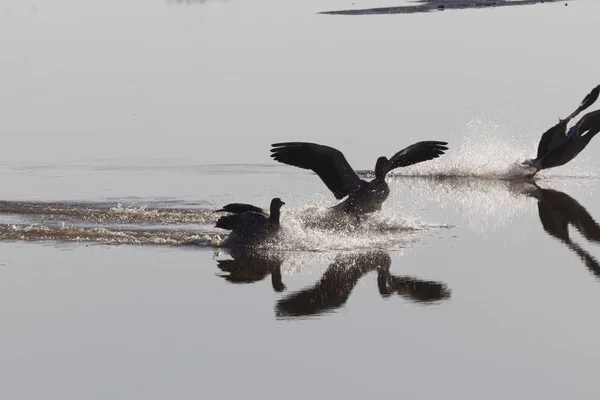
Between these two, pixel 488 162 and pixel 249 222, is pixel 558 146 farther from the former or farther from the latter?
pixel 249 222

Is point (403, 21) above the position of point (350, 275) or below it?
above

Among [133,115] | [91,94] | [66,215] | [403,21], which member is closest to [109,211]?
[66,215]

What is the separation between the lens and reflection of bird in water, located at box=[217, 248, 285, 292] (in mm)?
15502

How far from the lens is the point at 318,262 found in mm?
16406

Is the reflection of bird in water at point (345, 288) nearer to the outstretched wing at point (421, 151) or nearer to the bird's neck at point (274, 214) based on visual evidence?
the bird's neck at point (274, 214)

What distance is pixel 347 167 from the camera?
1938cm

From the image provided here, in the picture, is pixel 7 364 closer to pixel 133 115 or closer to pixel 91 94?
pixel 133 115

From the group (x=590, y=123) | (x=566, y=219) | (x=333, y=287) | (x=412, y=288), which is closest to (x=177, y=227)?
(x=333, y=287)

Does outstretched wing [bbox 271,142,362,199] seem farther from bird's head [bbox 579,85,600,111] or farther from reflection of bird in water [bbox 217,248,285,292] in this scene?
bird's head [bbox 579,85,600,111]

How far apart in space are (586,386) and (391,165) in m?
8.54

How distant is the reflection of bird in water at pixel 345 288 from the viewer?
14.1m

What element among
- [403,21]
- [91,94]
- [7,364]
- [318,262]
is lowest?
[7,364]

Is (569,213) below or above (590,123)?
below

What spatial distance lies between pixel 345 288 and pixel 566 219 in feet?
17.8
